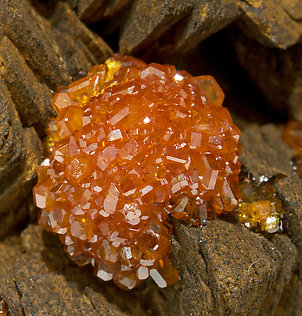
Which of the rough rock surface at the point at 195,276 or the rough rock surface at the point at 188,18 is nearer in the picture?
the rough rock surface at the point at 195,276

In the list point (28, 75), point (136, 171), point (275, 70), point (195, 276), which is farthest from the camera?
point (275, 70)

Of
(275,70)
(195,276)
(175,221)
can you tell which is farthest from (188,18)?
(195,276)

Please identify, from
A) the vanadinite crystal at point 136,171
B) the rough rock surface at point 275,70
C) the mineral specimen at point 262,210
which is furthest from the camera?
the rough rock surface at point 275,70

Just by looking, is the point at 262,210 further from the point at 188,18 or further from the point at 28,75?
the point at 28,75

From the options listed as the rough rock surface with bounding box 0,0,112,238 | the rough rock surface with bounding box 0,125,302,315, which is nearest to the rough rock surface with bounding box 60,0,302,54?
the rough rock surface with bounding box 0,0,112,238

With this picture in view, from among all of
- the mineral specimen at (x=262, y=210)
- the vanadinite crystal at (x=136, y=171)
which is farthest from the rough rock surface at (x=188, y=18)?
the mineral specimen at (x=262, y=210)

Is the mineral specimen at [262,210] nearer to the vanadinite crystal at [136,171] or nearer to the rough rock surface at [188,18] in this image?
the vanadinite crystal at [136,171]

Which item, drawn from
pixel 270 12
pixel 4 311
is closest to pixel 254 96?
pixel 270 12

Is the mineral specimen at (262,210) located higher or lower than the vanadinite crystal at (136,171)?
lower
